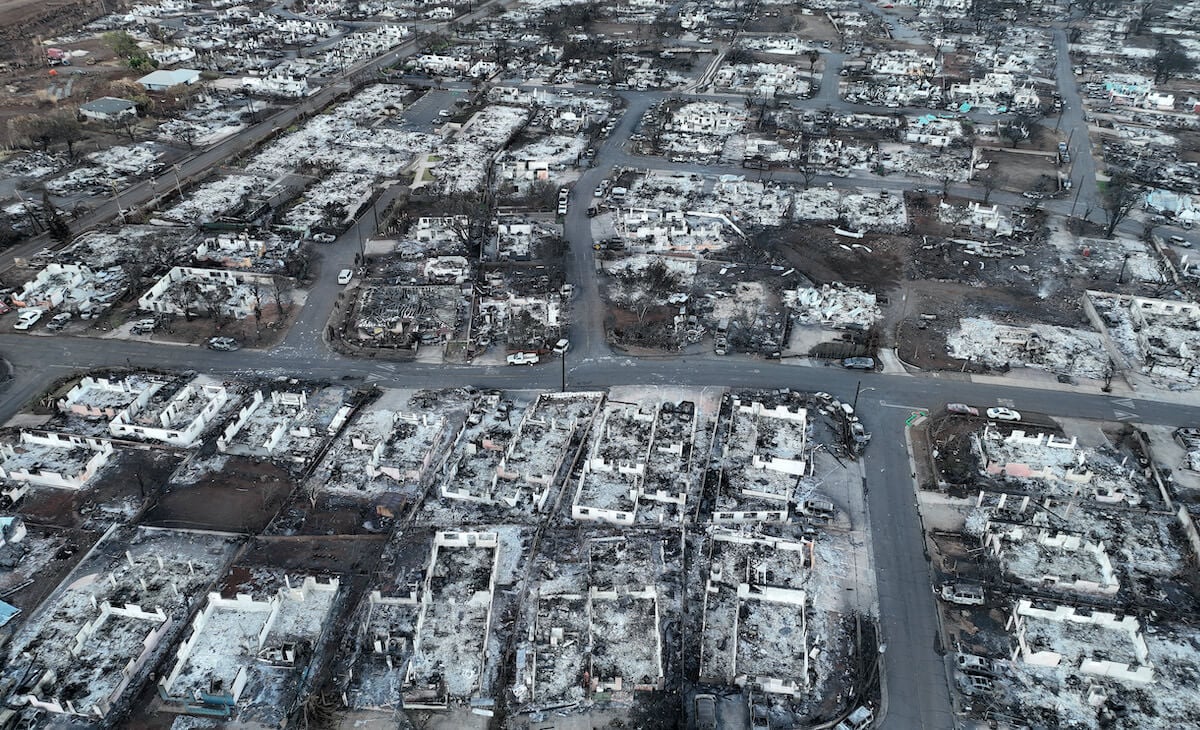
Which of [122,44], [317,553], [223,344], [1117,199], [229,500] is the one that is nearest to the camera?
[317,553]

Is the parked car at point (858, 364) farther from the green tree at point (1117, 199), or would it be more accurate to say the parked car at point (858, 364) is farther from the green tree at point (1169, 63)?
the green tree at point (1169, 63)

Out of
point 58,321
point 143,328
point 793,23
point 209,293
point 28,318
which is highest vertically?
point 28,318

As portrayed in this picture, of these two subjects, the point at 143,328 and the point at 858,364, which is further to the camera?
the point at 143,328

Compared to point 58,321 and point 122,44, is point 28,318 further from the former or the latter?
point 122,44

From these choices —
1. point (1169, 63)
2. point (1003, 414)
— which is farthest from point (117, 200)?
point (1169, 63)

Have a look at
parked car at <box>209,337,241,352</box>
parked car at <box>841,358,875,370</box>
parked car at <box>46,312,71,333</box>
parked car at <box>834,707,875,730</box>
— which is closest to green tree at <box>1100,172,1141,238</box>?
parked car at <box>841,358,875,370</box>

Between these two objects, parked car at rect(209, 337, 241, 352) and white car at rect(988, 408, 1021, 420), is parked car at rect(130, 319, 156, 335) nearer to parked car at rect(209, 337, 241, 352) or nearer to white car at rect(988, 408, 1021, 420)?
parked car at rect(209, 337, 241, 352)

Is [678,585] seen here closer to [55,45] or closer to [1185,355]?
[1185,355]

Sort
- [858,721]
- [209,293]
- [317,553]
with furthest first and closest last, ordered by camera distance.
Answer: [209,293], [317,553], [858,721]
